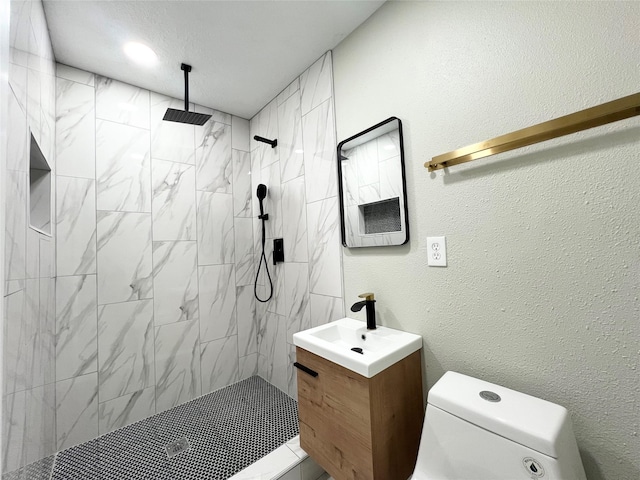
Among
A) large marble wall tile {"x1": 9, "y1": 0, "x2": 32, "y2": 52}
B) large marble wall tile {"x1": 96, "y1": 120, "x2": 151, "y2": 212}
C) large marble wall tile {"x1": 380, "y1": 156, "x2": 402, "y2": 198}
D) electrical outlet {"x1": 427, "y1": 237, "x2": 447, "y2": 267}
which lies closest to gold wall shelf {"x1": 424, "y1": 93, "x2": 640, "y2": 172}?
large marble wall tile {"x1": 380, "y1": 156, "x2": 402, "y2": 198}

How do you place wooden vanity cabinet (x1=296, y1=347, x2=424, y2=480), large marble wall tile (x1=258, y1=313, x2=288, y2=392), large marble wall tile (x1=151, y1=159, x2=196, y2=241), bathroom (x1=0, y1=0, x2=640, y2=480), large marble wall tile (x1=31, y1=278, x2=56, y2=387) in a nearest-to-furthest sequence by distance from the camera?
bathroom (x1=0, y1=0, x2=640, y2=480), wooden vanity cabinet (x1=296, y1=347, x2=424, y2=480), large marble wall tile (x1=31, y1=278, x2=56, y2=387), large marble wall tile (x1=151, y1=159, x2=196, y2=241), large marble wall tile (x1=258, y1=313, x2=288, y2=392)

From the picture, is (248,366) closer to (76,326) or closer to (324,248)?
(76,326)

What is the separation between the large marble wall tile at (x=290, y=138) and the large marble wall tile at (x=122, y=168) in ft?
3.29

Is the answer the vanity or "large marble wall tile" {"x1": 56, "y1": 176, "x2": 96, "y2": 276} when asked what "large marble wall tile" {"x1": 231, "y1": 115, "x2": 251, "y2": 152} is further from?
the vanity

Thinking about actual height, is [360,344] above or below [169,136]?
below

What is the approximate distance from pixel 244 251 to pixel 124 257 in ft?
2.90

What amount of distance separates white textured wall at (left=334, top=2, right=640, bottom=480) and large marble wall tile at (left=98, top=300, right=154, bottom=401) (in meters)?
1.74

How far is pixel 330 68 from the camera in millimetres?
1659

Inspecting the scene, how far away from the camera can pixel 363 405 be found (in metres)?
0.96

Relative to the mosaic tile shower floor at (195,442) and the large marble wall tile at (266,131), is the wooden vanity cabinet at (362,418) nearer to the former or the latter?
the mosaic tile shower floor at (195,442)

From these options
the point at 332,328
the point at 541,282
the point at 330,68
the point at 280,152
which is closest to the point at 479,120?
the point at 541,282

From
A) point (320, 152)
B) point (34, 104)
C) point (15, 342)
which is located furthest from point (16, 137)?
point (320, 152)

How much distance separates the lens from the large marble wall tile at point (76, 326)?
1588 millimetres

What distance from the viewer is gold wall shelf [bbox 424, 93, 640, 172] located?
28.1 inches
